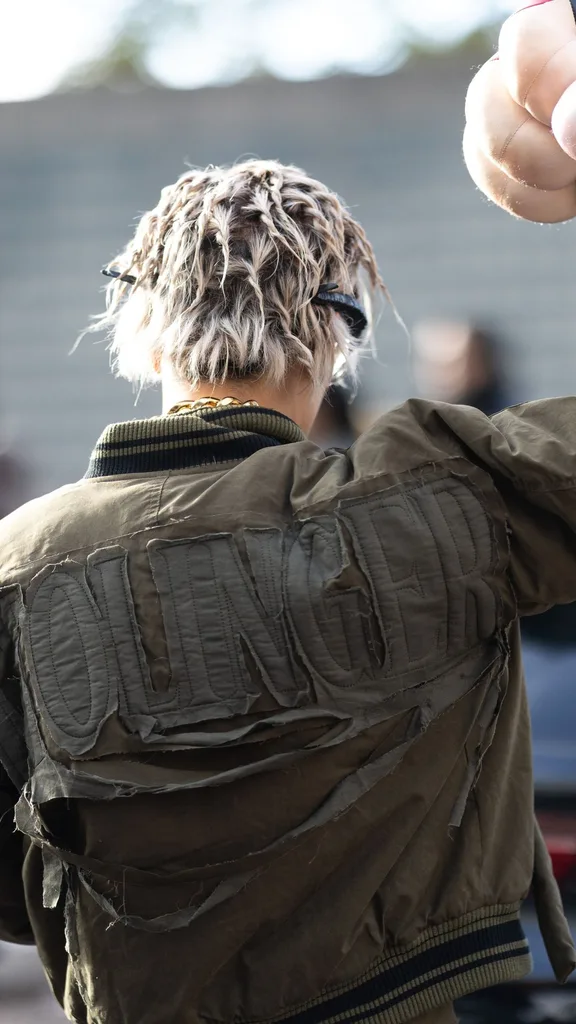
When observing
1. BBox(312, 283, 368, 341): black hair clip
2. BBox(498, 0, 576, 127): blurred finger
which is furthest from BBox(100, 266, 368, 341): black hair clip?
BBox(498, 0, 576, 127): blurred finger

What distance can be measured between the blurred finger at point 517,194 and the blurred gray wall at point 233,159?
3247mm

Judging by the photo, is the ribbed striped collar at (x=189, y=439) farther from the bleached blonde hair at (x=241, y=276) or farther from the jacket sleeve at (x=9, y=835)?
the jacket sleeve at (x=9, y=835)

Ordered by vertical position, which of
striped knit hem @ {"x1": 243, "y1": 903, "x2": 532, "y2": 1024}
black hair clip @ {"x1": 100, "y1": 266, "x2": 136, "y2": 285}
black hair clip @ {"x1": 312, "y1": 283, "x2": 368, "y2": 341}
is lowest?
striped knit hem @ {"x1": 243, "y1": 903, "x2": 532, "y2": 1024}

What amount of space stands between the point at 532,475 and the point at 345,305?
421 millimetres

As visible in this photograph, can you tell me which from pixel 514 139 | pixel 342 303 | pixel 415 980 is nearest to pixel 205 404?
pixel 342 303

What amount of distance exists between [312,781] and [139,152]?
4.72 metres

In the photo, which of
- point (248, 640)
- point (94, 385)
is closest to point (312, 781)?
point (248, 640)

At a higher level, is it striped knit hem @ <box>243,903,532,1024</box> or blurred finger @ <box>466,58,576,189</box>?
blurred finger @ <box>466,58,576,189</box>

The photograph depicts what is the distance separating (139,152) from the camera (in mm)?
5570

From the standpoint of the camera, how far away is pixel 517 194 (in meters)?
1.57

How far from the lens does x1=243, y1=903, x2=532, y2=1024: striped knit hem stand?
1405mm

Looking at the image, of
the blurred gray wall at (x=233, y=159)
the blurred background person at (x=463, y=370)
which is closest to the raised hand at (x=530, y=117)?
the blurred background person at (x=463, y=370)

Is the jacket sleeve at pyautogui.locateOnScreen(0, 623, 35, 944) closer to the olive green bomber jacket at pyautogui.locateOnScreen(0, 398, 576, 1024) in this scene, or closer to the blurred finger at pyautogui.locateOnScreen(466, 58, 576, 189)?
the olive green bomber jacket at pyautogui.locateOnScreen(0, 398, 576, 1024)

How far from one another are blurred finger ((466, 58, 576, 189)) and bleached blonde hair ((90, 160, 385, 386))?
237 millimetres
